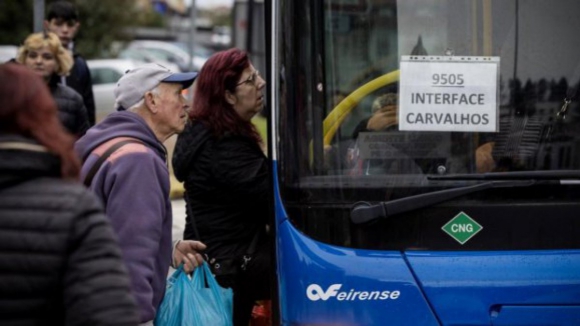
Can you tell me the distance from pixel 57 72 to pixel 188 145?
2.24 metres

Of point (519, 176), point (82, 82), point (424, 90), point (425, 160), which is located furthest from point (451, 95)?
point (82, 82)

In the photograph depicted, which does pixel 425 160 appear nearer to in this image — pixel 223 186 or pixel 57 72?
pixel 223 186

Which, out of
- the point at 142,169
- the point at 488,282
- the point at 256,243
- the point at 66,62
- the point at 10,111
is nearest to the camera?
the point at 10,111

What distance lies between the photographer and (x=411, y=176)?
4.40 meters

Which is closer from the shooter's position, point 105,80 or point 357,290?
point 357,290

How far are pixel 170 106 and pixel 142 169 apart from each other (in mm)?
457

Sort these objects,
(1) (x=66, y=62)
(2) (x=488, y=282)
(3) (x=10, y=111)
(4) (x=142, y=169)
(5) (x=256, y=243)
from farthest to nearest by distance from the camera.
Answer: (1) (x=66, y=62) < (5) (x=256, y=243) < (2) (x=488, y=282) < (4) (x=142, y=169) < (3) (x=10, y=111)

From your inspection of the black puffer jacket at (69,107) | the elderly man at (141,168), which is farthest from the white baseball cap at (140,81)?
the black puffer jacket at (69,107)

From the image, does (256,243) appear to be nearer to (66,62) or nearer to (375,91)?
(375,91)

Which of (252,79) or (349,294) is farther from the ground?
(252,79)

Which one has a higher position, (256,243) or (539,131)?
(539,131)

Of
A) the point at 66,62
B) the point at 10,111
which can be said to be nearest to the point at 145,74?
the point at 10,111

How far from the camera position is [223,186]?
16.3ft

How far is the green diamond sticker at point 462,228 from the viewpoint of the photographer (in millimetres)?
4324
